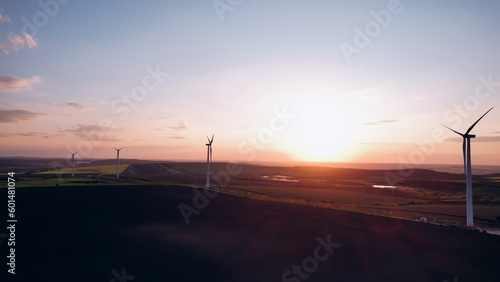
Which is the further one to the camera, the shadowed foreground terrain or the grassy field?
the grassy field

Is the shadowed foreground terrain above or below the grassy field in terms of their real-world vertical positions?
above

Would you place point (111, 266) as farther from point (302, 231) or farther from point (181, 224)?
point (302, 231)

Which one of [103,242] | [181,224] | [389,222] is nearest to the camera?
[103,242]

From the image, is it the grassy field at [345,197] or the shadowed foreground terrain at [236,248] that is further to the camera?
the grassy field at [345,197]

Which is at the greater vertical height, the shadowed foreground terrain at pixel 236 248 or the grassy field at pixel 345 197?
the shadowed foreground terrain at pixel 236 248

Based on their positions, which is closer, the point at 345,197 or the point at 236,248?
the point at 236,248

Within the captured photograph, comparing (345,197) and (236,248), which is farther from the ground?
(236,248)

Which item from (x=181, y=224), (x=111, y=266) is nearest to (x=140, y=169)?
(x=181, y=224)

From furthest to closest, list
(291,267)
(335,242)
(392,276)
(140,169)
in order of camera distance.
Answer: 1. (140,169)
2. (335,242)
3. (291,267)
4. (392,276)
